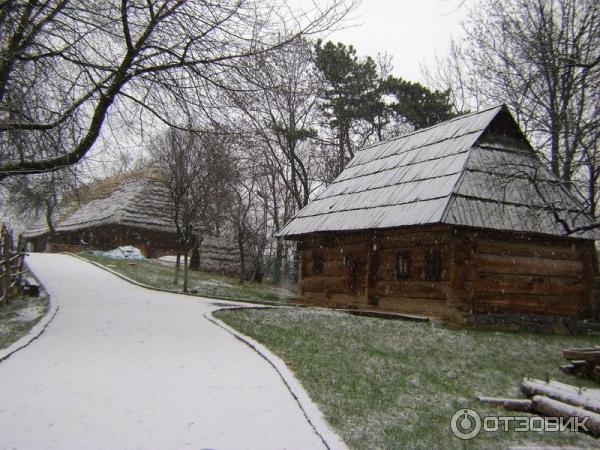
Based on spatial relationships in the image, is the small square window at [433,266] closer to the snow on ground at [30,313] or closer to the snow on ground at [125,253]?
the snow on ground at [30,313]

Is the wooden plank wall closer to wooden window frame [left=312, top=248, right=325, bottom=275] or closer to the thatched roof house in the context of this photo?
wooden window frame [left=312, top=248, right=325, bottom=275]

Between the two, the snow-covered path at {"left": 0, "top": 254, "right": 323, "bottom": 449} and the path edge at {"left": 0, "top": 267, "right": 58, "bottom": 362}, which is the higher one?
the path edge at {"left": 0, "top": 267, "right": 58, "bottom": 362}

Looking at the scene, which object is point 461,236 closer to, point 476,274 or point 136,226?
point 476,274

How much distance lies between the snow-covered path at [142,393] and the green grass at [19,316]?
0.46 m

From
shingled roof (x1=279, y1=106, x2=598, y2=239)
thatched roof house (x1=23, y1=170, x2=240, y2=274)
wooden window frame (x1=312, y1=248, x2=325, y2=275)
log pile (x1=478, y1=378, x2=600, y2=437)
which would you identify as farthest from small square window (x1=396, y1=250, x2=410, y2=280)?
thatched roof house (x1=23, y1=170, x2=240, y2=274)

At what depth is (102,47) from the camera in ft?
26.4

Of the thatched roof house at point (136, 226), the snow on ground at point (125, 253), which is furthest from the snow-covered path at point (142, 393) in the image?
the thatched roof house at point (136, 226)

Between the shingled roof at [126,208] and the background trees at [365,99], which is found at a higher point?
the background trees at [365,99]

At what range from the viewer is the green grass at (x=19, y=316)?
27.1 feet

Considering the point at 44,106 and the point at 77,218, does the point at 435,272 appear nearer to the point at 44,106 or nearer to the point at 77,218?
the point at 44,106

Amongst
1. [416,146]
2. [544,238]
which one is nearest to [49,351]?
[544,238]

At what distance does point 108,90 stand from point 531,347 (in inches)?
367

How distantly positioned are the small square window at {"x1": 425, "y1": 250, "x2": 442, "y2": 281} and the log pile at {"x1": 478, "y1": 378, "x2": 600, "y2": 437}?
22.1 feet

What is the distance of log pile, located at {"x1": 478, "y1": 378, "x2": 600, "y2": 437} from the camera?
5.17m
